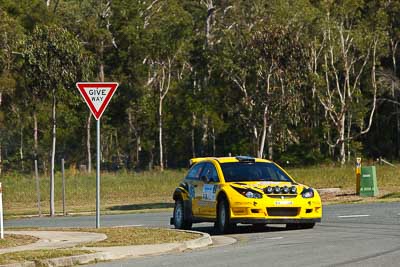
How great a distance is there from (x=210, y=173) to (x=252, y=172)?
0.88 m

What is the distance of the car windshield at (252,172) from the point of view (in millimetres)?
20625

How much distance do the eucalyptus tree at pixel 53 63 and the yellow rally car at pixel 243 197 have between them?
15211 millimetres

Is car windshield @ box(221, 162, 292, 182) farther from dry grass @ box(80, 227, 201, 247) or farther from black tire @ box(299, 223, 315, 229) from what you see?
dry grass @ box(80, 227, 201, 247)

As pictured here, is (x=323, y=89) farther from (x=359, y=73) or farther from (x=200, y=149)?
(x=200, y=149)

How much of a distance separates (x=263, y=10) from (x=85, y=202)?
28.7 m

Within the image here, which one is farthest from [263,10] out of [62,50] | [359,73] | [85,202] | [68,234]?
[68,234]

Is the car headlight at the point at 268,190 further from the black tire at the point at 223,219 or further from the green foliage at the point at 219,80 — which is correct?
the green foliage at the point at 219,80

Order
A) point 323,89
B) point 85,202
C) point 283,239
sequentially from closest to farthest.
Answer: point 283,239
point 85,202
point 323,89

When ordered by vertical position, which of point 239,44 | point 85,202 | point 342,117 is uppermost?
point 239,44

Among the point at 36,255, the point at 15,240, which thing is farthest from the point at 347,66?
the point at 36,255

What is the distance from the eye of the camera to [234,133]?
7138 cm

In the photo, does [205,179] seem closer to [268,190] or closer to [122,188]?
[268,190]

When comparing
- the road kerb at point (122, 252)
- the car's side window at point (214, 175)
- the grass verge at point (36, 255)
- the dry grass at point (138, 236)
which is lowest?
the road kerb at point (122, 252)

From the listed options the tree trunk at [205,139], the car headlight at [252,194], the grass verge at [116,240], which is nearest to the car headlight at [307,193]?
the car headlight at [252,194]
